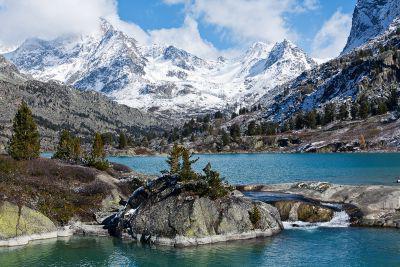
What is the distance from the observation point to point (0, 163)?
7562 centimetres

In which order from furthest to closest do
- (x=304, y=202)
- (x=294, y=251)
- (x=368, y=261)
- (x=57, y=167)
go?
(x=57, y=167)
(x=304, y=202)
(x=294, y=251)
(x=368, y=261)

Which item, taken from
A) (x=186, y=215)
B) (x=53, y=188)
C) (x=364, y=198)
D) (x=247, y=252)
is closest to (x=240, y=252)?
(x=247, y=252)

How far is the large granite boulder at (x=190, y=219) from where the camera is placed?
197 ft

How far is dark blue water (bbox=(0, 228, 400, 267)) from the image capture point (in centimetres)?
5259

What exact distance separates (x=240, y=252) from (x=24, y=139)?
50560mm

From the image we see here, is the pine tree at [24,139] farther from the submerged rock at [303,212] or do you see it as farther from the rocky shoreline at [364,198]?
the rocky shoreline at [364,198]

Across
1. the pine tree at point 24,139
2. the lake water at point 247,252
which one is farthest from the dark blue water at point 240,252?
the pine tree at point 24,139

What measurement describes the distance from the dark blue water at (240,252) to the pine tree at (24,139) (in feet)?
86.3

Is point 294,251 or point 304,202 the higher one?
point 304,202

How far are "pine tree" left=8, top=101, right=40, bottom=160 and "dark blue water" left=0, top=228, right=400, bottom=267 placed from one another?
26.3m

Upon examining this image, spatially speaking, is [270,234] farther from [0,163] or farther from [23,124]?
[23,124]

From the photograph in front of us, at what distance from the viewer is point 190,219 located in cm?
6012

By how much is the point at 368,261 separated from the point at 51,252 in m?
36.5

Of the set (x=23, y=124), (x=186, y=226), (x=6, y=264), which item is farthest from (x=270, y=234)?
(x=23, y=124)
